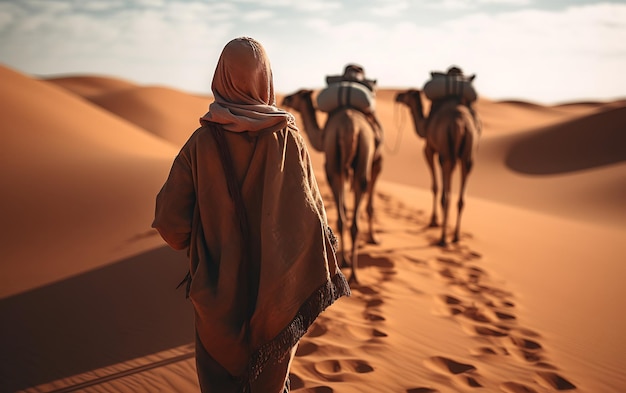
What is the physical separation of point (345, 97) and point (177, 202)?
176 inches

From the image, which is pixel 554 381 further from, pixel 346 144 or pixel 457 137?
pixel 457 137

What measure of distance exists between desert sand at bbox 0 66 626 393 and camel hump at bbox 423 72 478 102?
8.53ft

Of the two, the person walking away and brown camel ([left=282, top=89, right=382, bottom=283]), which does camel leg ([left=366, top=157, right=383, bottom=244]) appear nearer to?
brown camel ([left=282, top=89, right=382, bottom=283])

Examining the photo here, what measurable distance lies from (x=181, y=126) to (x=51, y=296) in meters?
26.3

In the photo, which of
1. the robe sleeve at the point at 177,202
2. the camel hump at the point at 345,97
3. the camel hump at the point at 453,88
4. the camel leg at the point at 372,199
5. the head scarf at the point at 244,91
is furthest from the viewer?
the camel hump at the point at 453,88

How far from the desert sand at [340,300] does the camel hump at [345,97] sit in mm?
2270

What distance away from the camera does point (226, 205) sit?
2.35 m

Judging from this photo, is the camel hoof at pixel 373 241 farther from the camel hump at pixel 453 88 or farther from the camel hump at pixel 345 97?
the camel hump at pixel 453 88

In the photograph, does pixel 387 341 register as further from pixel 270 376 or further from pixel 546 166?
pixel 546 166

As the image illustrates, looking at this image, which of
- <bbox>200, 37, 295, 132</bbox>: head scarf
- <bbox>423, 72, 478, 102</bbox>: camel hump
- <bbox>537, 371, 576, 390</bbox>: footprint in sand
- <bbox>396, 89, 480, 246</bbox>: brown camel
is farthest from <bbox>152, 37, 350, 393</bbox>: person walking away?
<bbox>423, 72, 478, 102</bbox>: camel hump

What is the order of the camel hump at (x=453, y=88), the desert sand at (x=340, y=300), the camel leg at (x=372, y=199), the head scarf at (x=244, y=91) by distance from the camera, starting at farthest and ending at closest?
the camel hump at (x=453, y=88)
the camel leg at (x=372, y=199)
the desert sand at (x=340, y=300)
the head scarf at (x=244, y=91)

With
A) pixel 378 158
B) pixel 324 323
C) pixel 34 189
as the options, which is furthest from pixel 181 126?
pixel 324 323

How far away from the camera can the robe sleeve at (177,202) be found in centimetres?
235

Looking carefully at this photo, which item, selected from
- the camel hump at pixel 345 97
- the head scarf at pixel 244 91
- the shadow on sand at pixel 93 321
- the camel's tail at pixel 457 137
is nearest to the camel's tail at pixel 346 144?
the camel hump at pixel 345 97
